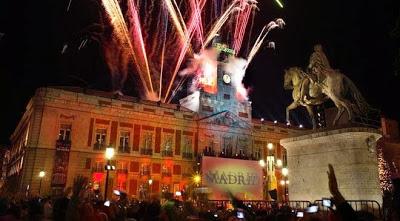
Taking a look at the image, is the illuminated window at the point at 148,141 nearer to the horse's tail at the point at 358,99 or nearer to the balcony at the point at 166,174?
the balcony at the point at 166,174

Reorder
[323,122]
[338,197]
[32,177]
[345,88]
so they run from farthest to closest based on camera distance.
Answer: [32,177]
[323,122]
[345,88]
[338,197]

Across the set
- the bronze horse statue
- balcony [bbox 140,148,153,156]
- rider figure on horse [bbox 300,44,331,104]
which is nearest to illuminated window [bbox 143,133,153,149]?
balcony [bbox 140,148,153,156]

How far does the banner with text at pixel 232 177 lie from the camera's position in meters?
35.2

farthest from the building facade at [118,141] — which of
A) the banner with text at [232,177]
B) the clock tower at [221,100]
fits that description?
the banner with text at [232,177]

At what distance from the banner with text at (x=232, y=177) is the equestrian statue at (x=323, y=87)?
22.4 metres

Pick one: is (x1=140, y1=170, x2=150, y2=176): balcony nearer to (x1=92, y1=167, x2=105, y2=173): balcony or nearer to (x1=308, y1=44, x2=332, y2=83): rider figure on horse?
(x1=92, y1=167, x2=105, y2=173): balcony

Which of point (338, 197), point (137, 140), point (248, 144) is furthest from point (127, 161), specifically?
point (338, 197)

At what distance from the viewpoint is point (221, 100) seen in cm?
5569

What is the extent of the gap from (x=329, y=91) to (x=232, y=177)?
26.0m

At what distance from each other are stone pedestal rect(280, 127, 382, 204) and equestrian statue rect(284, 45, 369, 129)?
2.80 feet

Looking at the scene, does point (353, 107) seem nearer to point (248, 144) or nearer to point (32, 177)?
point (32, 177)

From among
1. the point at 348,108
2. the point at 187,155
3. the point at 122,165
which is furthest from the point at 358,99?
the point at 187,155

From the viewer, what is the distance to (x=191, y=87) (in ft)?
192

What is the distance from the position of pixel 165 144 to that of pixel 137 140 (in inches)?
164
